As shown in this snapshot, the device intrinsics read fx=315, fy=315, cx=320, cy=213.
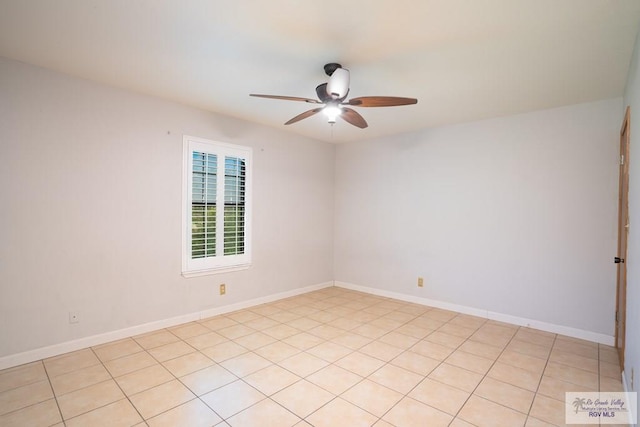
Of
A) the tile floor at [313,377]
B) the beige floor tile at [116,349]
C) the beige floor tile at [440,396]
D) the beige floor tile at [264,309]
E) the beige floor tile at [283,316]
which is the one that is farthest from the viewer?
the beige floor tile at [264,309]

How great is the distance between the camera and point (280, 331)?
3416mm

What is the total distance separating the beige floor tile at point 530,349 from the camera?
2891 millimetres

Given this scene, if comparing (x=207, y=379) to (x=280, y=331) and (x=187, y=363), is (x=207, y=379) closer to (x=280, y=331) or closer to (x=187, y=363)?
(x=187, y=363)

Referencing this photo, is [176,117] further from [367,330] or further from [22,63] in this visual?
[367,330]

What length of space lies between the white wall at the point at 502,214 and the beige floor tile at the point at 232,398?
2940mm

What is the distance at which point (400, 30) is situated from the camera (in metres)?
2.03

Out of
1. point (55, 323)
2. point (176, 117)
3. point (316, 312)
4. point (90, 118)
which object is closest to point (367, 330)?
point (316, 312)

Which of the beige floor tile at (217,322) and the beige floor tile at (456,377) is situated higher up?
the beige floor tile at (456,377)

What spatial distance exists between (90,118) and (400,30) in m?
2.83

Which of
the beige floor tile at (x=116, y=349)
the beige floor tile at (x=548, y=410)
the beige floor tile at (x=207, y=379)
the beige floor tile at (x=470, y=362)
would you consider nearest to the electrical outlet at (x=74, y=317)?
the beige floor tile at (x=116, y=349)

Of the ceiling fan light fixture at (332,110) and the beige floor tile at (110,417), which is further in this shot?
the ceiling fan light fixture at (332,110)

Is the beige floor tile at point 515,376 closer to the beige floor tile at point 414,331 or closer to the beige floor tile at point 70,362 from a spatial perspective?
the beige floor tile at point 414,331

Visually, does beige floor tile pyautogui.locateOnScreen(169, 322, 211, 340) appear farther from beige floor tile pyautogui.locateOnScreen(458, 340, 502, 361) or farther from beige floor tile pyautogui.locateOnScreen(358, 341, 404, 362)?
beige floor tile pyautogui.locateOnScreen(458, 340, 502, 361)

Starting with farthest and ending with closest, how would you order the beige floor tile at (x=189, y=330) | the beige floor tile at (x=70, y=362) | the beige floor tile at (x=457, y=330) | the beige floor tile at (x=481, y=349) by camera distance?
1. the beige floor tile at (x=457, y=330)
2. the beige floor tile at (x=189, y=330)
3. the beige floor tile at (x=481, y=349)
4. the beige floor tile at (x=70, y=362)
